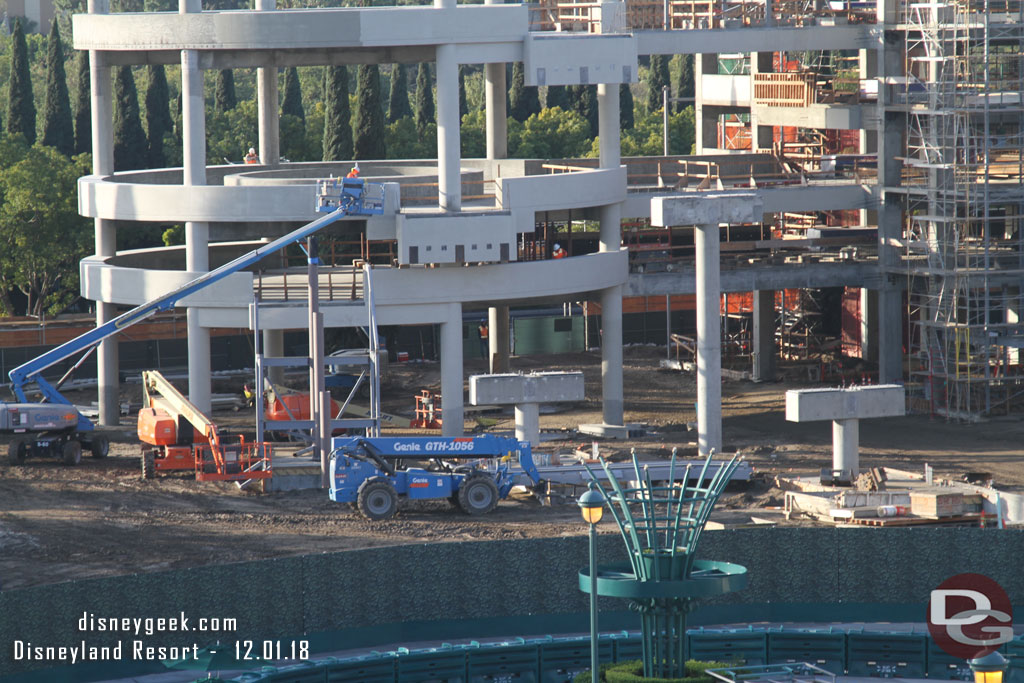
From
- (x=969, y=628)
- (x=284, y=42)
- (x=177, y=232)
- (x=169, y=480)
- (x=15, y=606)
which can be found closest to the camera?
(x=15, y=606)

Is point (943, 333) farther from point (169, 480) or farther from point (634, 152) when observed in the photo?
point (634, 152)

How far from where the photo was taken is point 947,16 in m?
61.2

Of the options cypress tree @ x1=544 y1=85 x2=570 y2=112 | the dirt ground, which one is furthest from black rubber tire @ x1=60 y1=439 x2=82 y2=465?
cypress tree @ x1=544 y1=85 x2=570 y2=112

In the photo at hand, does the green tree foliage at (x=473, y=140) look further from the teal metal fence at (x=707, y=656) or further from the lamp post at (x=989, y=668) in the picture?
the lamp post at (x=989, y=668)

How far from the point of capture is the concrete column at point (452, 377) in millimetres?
56188

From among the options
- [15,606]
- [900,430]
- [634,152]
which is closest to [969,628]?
[15,606]

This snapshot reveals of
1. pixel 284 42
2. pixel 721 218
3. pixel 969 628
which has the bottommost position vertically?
pixel 969 628

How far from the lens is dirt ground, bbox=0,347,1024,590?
144ft

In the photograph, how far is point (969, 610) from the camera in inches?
1462

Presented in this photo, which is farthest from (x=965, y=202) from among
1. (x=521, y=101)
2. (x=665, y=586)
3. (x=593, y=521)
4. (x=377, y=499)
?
(x=521, y=101)

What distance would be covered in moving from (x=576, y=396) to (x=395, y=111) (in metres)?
52.1

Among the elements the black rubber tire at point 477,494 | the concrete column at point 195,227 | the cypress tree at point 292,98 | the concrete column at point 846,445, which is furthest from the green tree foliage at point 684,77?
the black rubber tire at point 477,494

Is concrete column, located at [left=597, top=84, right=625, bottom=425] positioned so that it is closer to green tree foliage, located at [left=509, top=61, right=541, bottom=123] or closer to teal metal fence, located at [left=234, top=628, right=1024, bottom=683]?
teal metal fence, located at [left=234, top=628, right=1024, bottom=683]

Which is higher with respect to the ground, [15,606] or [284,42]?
[284,42]
